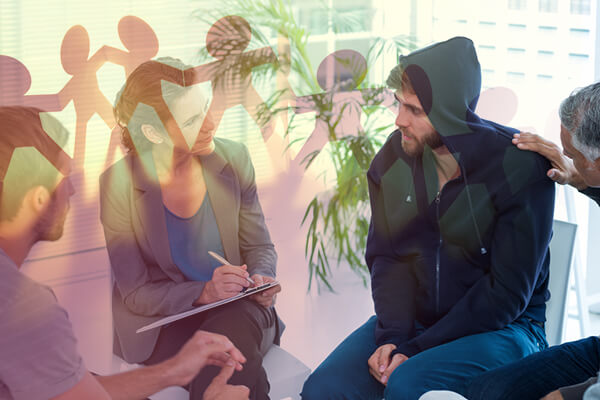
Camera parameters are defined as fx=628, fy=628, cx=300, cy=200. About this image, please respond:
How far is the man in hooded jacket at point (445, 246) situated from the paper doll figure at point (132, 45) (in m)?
0.77

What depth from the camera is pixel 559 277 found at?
2.09m

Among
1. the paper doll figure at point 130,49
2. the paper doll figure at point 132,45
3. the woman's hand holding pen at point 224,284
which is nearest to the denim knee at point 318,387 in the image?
the woman's hand holding pen at point 224,284

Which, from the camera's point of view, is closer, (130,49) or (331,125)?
(130,49)

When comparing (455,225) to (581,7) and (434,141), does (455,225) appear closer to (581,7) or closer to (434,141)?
(434,141)

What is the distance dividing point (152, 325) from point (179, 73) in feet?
2.26

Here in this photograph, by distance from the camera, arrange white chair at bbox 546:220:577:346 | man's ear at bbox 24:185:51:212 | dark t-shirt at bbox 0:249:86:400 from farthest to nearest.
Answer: white chair at bbox 546:220:577:346
man's ear at bbox 24:185:51:212
dark t-shirt at bbox 0:249:86:400

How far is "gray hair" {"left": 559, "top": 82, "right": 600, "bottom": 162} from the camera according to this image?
165 cm

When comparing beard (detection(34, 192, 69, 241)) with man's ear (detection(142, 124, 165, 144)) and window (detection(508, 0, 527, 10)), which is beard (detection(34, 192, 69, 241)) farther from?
window (detection(508, 0, 527, 10))

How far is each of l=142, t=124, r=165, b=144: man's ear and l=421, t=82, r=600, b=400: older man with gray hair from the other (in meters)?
0.99

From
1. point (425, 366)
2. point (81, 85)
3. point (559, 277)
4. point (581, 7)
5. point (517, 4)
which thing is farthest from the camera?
point (581, 7)

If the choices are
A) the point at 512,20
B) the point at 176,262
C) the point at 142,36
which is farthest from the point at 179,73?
the point at 512,20

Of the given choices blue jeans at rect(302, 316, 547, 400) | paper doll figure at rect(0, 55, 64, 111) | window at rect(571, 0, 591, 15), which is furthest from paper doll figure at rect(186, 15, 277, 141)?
window at rect(571, 0, 591, 15)

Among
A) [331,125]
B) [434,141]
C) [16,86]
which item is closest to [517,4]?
[434,141]

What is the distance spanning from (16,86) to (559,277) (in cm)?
173
